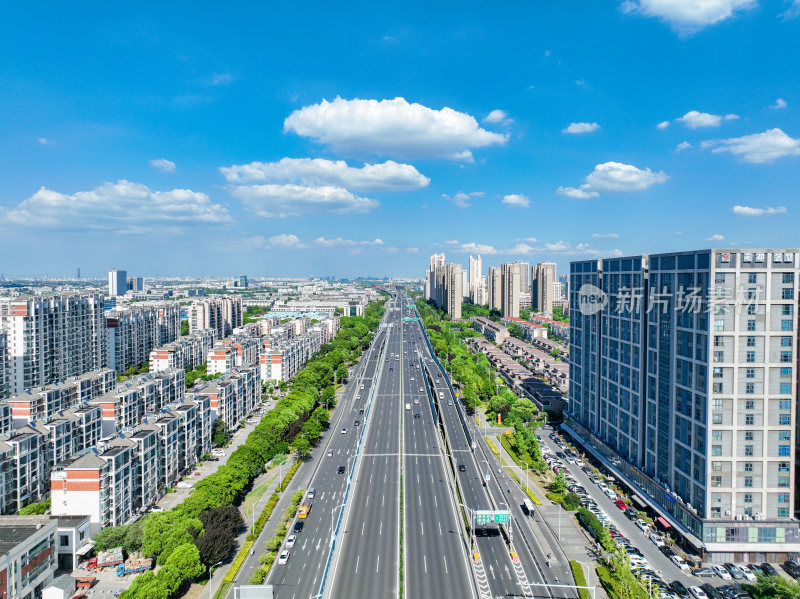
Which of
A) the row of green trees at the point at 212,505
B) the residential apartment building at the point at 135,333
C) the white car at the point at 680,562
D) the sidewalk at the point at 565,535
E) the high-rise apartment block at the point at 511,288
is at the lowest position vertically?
the sidewalk at the point at 565,535


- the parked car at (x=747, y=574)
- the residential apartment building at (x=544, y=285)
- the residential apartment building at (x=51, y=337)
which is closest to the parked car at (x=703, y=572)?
the parked car at (x=747, y=574)

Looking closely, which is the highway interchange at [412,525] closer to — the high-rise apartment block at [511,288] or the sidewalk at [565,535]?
the sidewalk at [565,535]

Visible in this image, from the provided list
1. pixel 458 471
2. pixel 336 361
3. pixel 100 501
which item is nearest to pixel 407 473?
pixel 458 471

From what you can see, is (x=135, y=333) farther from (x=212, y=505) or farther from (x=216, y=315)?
(x=212, y=505)

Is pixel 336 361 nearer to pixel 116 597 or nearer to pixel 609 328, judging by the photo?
pixel 609 328

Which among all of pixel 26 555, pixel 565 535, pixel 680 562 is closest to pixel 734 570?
pixel 680 562

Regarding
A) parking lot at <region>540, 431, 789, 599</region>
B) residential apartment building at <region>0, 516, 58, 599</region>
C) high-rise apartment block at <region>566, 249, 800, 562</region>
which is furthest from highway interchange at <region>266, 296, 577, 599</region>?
residential apartment building at <region>0, 516, 58, 599</region>
